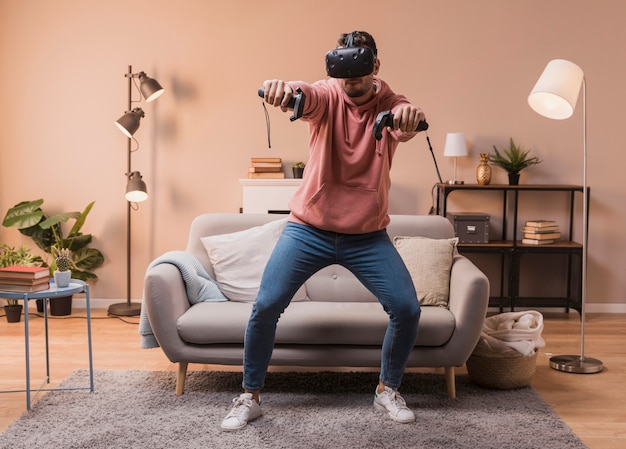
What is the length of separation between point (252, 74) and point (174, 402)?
8.59 feet

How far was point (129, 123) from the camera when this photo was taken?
468cm

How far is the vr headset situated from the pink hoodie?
0.19 metres

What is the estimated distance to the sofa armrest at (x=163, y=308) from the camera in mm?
3068

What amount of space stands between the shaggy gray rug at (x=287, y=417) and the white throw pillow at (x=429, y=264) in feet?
1.29

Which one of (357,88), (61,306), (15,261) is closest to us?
(357,88)

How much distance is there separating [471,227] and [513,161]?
0.52 m

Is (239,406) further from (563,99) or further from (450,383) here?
(563,99)

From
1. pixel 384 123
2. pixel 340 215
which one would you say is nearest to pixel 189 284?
pixel 340 215

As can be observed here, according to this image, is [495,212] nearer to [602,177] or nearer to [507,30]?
[602,177]

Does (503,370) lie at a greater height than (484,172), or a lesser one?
lesser

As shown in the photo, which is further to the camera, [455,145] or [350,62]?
[455,145]

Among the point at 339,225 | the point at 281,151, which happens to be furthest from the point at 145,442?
the point at 281,151

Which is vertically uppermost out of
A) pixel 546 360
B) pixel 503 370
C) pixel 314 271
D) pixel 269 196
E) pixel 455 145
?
pixel 455 145

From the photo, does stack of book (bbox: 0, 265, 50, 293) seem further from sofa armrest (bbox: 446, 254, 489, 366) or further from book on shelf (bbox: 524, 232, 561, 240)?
book on shelf (bbox: 524, 232, 561, 240)
